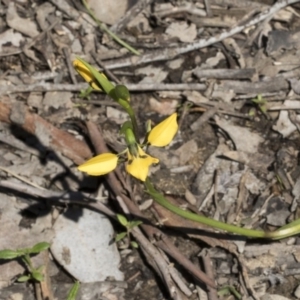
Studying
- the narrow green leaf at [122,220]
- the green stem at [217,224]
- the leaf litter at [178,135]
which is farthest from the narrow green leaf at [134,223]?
the green stem at [217,224]

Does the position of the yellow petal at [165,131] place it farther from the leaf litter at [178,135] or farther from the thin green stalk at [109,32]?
the thin green stalk at [109,32]

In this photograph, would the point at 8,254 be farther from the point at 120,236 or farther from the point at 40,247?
the point at 120,236

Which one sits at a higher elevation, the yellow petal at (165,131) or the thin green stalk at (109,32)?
the yellow petal at (165,131)

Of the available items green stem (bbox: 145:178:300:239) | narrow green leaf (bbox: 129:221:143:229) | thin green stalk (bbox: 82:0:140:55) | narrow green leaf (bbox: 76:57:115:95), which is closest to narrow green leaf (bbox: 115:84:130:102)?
narrow green leaf (bbox: 76:57:115:95)

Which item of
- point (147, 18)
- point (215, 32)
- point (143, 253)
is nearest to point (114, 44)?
point (147, 18)

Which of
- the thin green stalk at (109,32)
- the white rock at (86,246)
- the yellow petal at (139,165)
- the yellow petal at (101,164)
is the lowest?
the white rock at (86,246)

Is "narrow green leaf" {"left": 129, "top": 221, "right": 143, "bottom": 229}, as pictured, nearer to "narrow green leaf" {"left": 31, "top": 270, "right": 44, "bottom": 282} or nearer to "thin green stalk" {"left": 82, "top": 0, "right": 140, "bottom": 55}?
"narrow green leaf" {"left": 31, "top": 270, "right": 44, "bottom": 282}

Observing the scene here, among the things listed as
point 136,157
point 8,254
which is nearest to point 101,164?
point 136,157

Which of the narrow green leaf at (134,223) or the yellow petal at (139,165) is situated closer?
the yellow petal at (139,165)

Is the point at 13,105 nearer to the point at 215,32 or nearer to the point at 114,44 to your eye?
the point at 114,44
